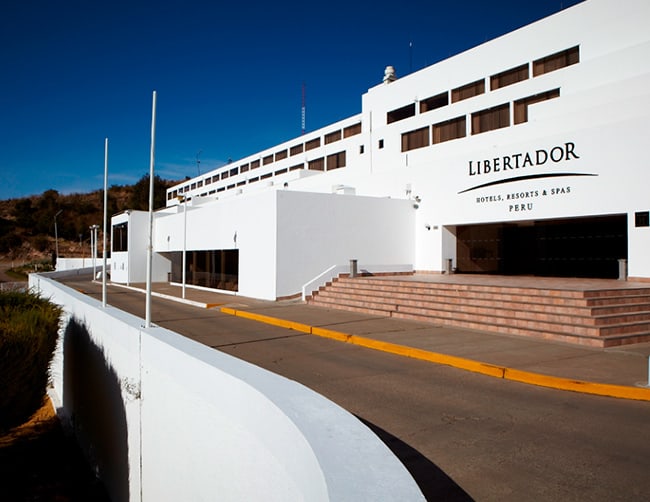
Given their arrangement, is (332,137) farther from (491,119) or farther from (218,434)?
(218,434)

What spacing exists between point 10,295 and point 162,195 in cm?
8432

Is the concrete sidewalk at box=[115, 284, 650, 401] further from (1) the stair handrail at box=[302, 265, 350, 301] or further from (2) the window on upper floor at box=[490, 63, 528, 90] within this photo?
(2) the window on upper floor at box=[490, 63, 528, 90]

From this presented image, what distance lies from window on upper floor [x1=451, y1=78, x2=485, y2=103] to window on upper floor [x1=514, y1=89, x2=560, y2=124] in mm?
2860

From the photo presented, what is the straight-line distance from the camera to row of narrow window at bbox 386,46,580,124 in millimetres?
23712

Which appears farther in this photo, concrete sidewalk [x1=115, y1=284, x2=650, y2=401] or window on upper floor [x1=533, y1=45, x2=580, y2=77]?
window on upper floor [x1=533, y1=45, x2=580, y2=77]

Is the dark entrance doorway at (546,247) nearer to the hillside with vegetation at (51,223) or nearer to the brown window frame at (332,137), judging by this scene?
the brown window frame at (332,137)

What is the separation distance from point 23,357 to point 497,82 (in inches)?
1013

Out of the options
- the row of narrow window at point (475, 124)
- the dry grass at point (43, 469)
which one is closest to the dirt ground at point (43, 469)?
the dry grass at point (43, 469)

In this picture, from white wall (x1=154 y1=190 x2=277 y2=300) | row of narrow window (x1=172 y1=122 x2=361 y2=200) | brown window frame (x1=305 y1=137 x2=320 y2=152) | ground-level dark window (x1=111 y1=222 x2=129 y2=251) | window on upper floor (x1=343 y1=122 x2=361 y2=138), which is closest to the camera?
white wall (x1=154 y1=190 x2=277 y2=300)

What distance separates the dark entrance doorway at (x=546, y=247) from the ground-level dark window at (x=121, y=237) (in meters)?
24.8

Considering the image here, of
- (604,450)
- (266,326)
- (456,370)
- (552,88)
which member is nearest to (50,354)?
(266,326)

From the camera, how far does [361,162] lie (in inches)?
1387

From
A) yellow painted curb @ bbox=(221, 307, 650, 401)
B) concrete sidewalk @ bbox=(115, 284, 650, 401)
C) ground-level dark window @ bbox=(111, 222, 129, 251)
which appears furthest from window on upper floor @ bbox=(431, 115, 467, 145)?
ground-level dark window @ bbox=(111, 222, 129, 251)

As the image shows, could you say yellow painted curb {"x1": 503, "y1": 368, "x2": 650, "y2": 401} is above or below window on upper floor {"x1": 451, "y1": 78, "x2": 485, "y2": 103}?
below
